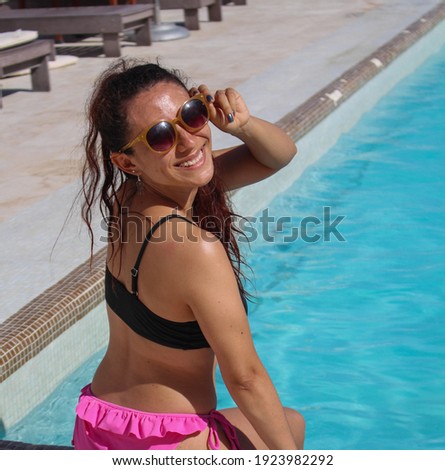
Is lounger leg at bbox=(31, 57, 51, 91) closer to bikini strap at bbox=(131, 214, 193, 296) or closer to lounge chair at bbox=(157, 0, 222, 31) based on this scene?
lounge chair at bbox=(157, 0, 222, 31)

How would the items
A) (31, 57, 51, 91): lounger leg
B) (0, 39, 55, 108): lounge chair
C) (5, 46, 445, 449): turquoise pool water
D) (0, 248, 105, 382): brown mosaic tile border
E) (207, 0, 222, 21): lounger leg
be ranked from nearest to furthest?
(0, 248, 105, 382): brown mosaic tile border, (5, 46, 445, 449): turquoise pool water, (0, 39, 55, 108): lounge chair, (31, 57, 51, 91): lounger leg, (207, 0, 222, 21): lounger leg

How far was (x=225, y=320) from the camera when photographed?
2182mm

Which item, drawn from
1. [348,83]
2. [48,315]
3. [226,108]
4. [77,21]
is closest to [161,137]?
[226,108]

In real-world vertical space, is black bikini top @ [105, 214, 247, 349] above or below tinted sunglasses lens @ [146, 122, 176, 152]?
below

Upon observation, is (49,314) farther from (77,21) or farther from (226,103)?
(77,21)

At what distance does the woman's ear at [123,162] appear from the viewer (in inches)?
92.7

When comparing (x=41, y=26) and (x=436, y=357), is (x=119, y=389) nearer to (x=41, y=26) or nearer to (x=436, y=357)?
(x=436, y=357)

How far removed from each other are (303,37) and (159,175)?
28.4 ft

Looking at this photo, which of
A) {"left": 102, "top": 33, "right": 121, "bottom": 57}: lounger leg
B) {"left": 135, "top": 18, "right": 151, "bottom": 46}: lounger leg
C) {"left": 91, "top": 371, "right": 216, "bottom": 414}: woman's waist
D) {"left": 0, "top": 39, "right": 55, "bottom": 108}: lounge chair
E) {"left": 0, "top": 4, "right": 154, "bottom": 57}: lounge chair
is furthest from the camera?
Answer: {"left": 135, "top": 18, "right": 151, "bottom": 46}: lounger leg

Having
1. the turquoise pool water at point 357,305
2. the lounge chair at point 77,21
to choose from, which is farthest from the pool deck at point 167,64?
the turquoise pool water at point 357,305

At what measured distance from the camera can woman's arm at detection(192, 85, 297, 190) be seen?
248cm

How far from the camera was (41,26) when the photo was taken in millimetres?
9750

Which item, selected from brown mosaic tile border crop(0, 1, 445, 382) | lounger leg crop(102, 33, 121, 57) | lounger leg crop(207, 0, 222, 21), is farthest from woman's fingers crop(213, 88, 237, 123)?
lounger leg crop(207, 0, 222, 21)

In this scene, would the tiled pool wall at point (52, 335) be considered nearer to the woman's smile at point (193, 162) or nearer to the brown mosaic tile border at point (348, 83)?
the woman's smile at point (193, 162)
